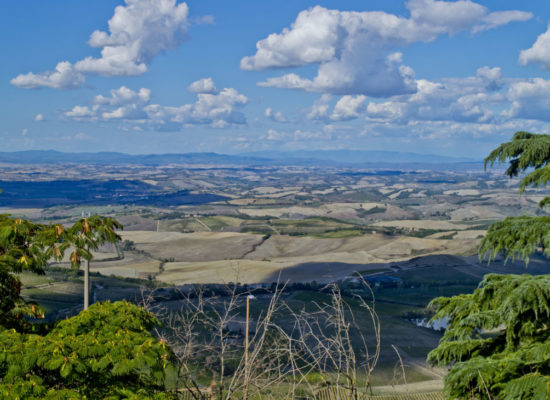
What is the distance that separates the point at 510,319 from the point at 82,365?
6.73 meters

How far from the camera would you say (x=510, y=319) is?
8289 millimetres

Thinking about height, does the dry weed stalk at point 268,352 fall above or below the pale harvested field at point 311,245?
above

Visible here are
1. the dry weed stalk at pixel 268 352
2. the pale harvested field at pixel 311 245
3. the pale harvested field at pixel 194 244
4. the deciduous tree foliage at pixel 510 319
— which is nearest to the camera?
the deciduous tree foliage at pixel 510 319

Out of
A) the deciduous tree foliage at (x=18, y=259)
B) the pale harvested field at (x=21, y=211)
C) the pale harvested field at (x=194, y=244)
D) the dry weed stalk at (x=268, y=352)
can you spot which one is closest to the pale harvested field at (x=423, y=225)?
the pale harvested field at (x=194, y=244)

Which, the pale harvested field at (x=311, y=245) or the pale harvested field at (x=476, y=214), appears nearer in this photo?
the pale harvested field at (x=311, y=245)

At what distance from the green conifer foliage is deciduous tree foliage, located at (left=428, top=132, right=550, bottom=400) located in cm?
491

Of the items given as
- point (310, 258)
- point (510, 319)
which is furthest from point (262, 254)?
point (510, 319)

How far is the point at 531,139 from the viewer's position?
35.2ft

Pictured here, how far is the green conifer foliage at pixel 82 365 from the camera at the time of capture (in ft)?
26.9

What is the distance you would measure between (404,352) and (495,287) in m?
45.6

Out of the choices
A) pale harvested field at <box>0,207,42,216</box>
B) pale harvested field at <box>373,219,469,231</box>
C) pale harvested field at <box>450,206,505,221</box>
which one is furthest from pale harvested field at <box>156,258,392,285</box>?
pale harvested field at <box>0,207,42,216</box>

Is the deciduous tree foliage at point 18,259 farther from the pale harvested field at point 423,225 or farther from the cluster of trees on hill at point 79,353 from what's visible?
the pale harvested field at point 423,225

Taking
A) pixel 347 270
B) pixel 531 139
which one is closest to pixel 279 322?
pixel 347 270

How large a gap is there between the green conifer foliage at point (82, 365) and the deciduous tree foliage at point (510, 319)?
491cm
